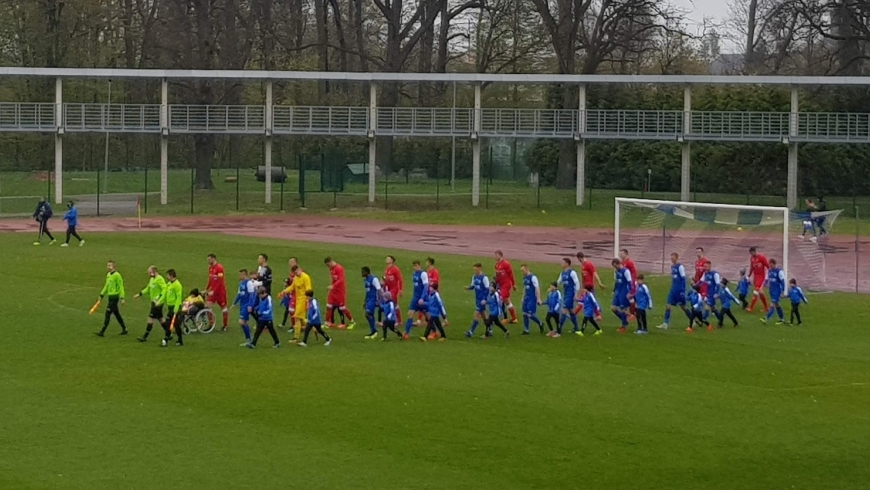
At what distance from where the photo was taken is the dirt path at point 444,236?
42.8 m

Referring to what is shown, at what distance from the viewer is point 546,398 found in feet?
68.9

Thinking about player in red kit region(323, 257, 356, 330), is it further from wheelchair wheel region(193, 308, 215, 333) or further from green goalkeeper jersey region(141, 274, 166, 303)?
green goalkeeper jersey region(141, 274, 166, 303)

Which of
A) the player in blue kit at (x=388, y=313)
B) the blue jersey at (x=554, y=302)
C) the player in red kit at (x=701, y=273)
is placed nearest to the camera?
the player in blue kit at (x=388, y=313)

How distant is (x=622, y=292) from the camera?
28.5m

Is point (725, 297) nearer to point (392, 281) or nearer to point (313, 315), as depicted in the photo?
point (392, 281)

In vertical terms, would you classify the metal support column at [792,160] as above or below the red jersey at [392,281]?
above

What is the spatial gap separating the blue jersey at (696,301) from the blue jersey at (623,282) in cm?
190

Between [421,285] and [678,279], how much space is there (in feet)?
21.3

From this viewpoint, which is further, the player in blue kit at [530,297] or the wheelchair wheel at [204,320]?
the player in blue kit at [530,297]

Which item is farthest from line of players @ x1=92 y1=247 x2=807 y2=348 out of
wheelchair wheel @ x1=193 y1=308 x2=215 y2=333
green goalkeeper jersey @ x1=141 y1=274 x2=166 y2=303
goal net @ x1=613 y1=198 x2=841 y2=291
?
goal net @ x1=613 y1=198 x2=841 y2=291

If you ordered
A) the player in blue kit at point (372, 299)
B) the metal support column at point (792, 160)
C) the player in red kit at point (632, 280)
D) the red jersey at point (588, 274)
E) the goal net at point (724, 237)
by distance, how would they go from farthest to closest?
the metal support column at point (792, 160) < the goal net at point (724, 237) < the red jersey at point (588, 274) < the player in red kit at point (632, 280) < the player in blue kit at point (372, 299)

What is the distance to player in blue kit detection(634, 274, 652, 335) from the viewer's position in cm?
2823

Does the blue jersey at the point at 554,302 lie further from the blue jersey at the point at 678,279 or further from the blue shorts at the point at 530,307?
the blue jersey at the point at 678,279

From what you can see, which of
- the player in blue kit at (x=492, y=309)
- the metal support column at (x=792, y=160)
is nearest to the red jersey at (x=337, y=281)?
the player in blue kit at (x=492, y=309)
